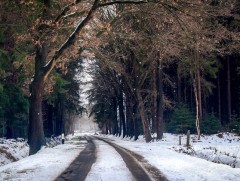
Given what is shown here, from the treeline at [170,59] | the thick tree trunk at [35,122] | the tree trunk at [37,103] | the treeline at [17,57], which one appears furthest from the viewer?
the thick tree trunk at [35,122]

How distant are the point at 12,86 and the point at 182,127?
19.1 m

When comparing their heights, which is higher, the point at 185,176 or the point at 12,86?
the point at 12,86

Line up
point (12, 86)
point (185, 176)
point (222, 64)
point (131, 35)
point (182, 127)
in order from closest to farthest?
point (185, 176), point (131, 35), point (12, 86), point (182, 127), point (222, 64)

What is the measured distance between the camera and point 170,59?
1099 inches

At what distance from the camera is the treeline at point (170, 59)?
15.0 meters

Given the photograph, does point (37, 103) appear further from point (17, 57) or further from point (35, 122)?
point (17, 57)

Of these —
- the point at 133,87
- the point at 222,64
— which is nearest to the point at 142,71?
the point at 133,87

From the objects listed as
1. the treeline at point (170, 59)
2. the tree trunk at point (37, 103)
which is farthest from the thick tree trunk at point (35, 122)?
the treeline at point (170, 59)

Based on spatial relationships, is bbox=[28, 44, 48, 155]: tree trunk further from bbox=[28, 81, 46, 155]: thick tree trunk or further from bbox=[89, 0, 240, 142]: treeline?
bbox=[89, 0, 240, 142]: treeline

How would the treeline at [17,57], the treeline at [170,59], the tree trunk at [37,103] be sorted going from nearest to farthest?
1. the treeline at [170,59]
2. the treeline at [17,57]
3. the tree trunk at [37,103]

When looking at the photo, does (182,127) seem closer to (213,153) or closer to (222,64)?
(222,64)

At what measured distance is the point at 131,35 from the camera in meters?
17.4

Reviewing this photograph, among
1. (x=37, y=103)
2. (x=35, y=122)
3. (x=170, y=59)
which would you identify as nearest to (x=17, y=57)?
(x=37, y=103)

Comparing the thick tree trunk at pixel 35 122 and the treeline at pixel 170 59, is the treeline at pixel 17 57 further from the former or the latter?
the treeline at pixel 170 59
